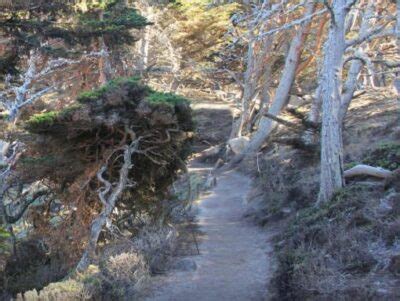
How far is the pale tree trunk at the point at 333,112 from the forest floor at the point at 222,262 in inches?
85.1

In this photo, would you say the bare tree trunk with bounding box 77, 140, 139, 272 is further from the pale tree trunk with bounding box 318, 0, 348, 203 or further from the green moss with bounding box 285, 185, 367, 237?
the pale tree trunk with bounding box 318, 0, 348, 203

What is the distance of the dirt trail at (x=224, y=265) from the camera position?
988 cm

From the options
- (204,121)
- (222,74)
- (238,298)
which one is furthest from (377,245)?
(204,121)

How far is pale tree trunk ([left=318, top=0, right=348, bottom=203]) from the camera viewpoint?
513 inches

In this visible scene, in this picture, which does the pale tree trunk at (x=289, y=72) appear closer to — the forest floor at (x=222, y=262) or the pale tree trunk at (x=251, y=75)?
the pale tree trunk at (x=251, y=75)

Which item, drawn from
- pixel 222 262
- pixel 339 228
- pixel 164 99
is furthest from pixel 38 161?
pixel 339 228

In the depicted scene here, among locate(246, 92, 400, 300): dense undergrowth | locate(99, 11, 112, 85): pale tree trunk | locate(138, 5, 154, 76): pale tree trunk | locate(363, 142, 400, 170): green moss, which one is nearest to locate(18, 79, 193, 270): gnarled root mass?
locate(246, 92, 400, 300): dense undergrowth

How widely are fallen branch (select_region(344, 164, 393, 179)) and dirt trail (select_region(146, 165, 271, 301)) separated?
9.06ft

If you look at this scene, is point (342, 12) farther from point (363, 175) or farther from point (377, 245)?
point (377, 245)

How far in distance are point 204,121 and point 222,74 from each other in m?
5.91

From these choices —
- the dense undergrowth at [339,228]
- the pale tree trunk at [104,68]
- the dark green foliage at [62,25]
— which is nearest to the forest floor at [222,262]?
the dense undergrowth at [339,228]

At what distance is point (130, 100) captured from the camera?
11930 millimetres

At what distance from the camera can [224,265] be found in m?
11.8

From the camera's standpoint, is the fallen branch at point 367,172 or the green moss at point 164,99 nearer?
the green moss at point 164,99
